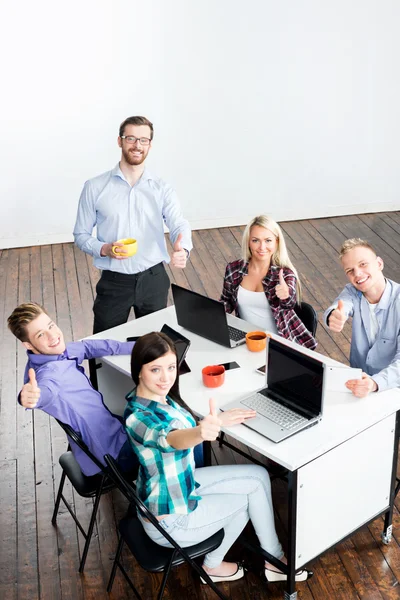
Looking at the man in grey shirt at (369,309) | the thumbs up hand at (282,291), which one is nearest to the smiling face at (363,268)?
the man in grey shirt at (369,309)

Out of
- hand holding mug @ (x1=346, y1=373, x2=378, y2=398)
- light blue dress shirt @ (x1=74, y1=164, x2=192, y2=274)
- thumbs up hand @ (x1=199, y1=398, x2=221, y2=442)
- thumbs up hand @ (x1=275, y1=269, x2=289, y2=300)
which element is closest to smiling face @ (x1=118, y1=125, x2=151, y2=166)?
light blue dress shirt @ (x1=74, y1=164, x2=192, y2=274)

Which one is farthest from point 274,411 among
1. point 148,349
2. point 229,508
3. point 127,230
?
point 127,230

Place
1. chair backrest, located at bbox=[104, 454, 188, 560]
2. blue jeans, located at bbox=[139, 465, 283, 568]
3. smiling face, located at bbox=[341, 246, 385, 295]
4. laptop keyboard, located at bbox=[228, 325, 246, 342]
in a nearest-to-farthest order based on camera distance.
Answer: chair backrest, located at bbox=[104, 454, 188, 560]
blue jeans, located at bbox=[139, 465, 283, 568]
smiling face, located at bbox=[341, 246, 385, 295]
laptop keyboard, located at bbox=[228, 325, 246, 342]

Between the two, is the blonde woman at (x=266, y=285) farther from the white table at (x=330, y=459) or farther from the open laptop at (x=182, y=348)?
the open laptop at (x=182, y=348)

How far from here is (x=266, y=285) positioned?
13.6 ft

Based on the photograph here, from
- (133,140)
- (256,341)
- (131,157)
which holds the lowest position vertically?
(256,341)

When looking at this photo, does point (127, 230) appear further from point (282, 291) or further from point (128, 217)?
point (282, 291)

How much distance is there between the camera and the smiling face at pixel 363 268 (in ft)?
11.8

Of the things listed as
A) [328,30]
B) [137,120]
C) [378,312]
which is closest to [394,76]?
[328,30]

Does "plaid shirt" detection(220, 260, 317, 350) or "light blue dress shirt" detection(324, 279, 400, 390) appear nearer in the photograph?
"light blue dress shirt" detection(324, 279, 400, 390)

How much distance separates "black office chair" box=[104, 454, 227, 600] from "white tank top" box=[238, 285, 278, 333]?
1369 millimetres

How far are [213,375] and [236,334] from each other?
48 centimetres

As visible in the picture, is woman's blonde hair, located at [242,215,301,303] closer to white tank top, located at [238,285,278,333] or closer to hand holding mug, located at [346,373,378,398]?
white tank top, located at [238,285,278,333]

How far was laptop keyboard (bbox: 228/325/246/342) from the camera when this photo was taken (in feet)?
13.0
